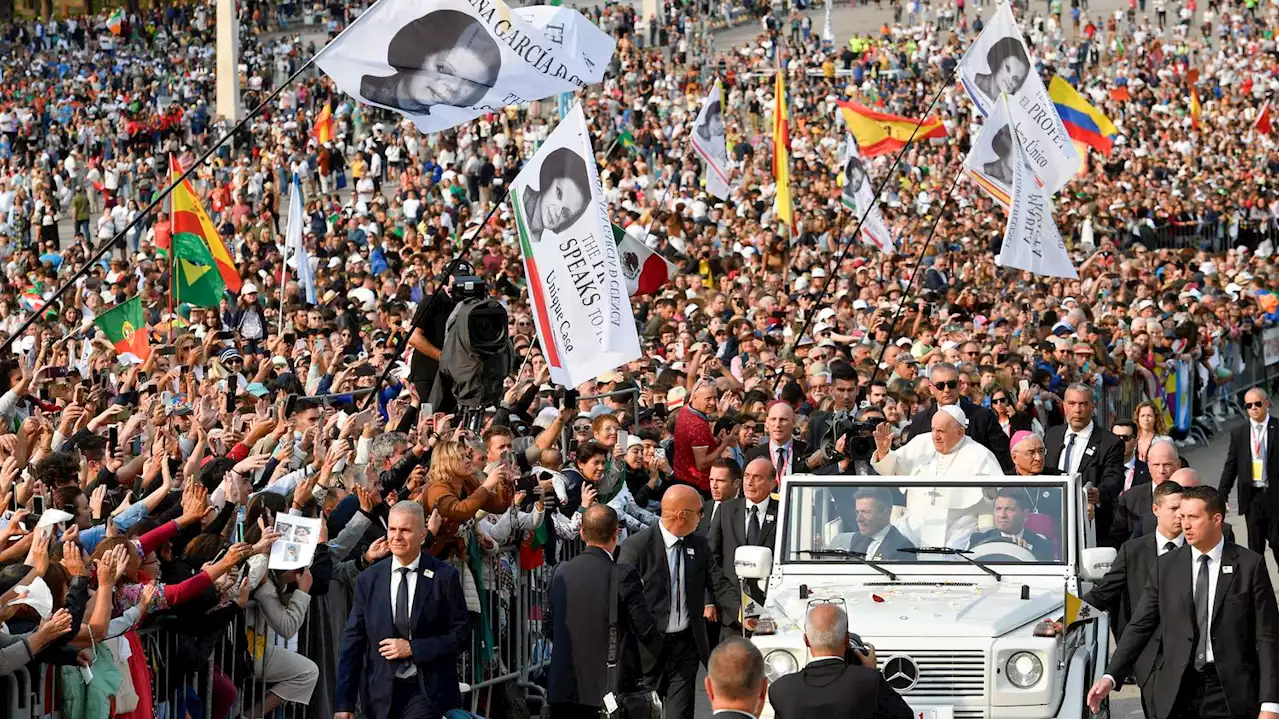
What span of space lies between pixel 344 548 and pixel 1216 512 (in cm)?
422

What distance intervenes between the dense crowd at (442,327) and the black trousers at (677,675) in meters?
1.02

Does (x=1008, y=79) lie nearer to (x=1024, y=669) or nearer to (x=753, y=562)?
(x=753, y=562)

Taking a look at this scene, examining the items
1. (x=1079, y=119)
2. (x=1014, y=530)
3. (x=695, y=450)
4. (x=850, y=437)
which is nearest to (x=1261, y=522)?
(x=695, y=450)

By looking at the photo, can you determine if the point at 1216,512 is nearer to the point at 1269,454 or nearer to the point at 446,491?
the point at 446,491

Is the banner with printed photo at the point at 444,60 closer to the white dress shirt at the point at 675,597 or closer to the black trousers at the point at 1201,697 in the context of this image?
the white dress shirt at the point at 675,597

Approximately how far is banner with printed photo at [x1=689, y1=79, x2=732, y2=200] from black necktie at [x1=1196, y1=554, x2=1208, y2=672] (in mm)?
19226

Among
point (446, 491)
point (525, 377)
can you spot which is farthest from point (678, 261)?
point (446, 491)

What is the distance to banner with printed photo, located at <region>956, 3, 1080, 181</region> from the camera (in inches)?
880

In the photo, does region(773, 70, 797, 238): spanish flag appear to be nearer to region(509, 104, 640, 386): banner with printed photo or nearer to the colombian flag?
the colombian flag

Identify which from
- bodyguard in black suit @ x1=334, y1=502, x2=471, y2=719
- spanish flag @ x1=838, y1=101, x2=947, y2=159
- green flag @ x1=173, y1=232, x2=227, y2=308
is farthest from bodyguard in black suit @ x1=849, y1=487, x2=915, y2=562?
spanish flag @ x1=838, y1=101, x2=947, y2=159

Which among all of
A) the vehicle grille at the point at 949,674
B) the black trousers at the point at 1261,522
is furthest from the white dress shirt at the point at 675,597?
the black trousers at the point at 1261,522

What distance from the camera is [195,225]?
21.4 m

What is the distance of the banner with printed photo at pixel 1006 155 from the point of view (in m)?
21.9

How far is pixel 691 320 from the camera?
23.7 metres
